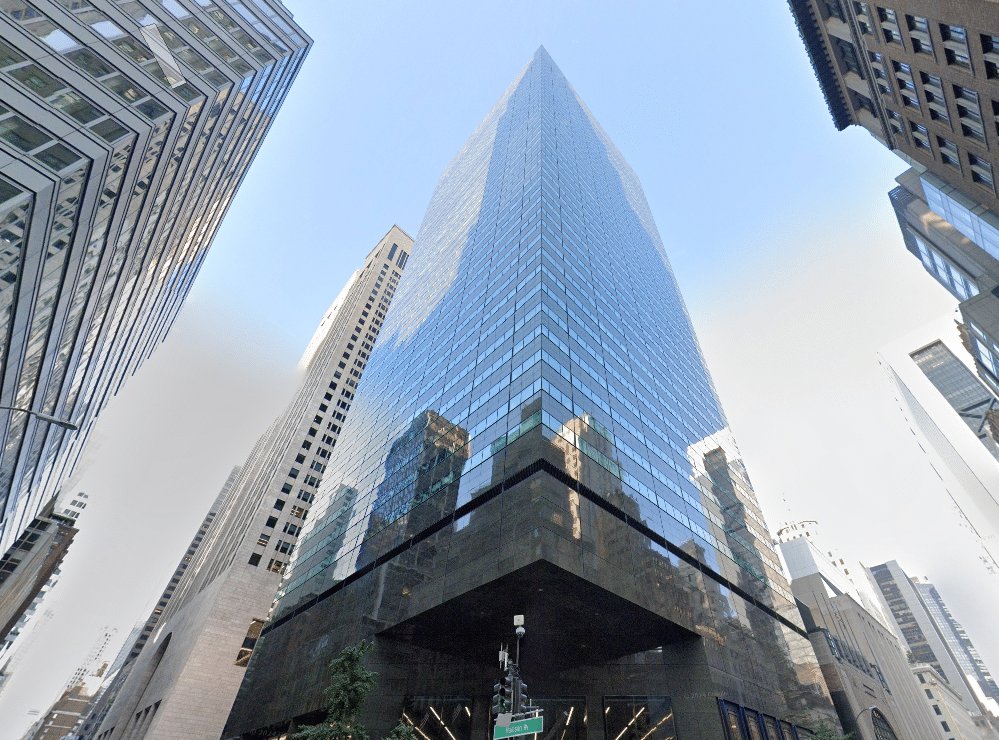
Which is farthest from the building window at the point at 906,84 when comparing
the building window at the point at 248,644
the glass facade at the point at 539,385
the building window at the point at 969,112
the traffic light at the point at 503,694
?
the building window at the point at 248,644

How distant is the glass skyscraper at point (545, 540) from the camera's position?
33.1m

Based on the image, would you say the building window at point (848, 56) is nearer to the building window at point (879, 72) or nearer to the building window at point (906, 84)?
the building window at point (879, 72)

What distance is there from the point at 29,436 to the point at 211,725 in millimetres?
43142

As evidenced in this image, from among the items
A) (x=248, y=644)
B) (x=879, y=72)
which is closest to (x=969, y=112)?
(x=879, y=72)

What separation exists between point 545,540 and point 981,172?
4840cm

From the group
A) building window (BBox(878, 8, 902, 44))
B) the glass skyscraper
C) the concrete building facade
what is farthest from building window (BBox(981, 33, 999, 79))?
the concrete building facade

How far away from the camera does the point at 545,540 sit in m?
29.3

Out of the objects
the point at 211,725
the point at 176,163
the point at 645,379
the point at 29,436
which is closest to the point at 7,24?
Result: the point at 176,163

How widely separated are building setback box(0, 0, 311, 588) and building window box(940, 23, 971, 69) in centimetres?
4996

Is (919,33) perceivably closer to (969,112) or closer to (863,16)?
(969,112)

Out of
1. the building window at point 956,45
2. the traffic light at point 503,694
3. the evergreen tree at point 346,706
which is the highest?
the building window at point 956,45

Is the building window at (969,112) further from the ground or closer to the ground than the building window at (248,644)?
further from the ground

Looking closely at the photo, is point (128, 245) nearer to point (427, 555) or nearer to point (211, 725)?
point (427, 555)

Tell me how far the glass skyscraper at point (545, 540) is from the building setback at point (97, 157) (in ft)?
85.1
